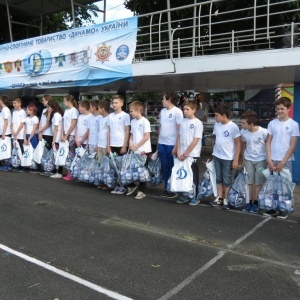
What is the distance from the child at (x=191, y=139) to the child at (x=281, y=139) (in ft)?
3.69

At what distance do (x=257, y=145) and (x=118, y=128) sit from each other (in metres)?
2.54

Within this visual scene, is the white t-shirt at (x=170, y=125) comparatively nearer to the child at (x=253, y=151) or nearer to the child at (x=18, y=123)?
the child at (x=253, y=151)

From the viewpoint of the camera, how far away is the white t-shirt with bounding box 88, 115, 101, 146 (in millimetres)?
7363

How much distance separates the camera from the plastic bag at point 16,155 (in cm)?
901

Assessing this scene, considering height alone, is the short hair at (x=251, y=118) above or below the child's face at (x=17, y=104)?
below

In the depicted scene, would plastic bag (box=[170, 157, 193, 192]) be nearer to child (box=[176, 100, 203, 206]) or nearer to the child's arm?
child (box=[176, 100, 203, 206])

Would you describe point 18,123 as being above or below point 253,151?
above

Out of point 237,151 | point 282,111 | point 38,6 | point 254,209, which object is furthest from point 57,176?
Answer: point 38,6

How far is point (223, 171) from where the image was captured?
586cm

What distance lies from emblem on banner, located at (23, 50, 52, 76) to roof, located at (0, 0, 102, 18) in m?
5.85

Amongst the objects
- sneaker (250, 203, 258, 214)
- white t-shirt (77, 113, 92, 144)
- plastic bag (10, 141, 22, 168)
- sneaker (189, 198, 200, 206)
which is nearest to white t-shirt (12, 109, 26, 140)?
plastic bag (10, 141, 22, 168)

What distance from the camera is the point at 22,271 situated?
12.1 ft

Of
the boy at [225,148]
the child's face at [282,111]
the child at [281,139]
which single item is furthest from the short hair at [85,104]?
the child's face at [282,111]

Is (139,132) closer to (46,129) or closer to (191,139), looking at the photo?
(191,139)
